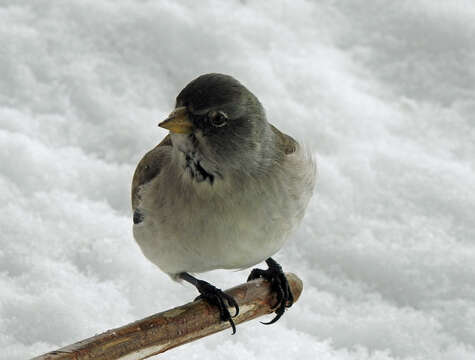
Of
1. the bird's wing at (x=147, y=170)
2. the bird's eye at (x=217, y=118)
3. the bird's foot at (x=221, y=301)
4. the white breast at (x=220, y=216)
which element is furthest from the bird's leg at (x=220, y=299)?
the bird's eye at (x=217, y=118)

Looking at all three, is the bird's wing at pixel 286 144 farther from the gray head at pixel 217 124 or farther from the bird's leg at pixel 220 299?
the bird's leg at pixel 220 299

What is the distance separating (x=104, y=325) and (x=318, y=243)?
60.8 inches

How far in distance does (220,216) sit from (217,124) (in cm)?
39

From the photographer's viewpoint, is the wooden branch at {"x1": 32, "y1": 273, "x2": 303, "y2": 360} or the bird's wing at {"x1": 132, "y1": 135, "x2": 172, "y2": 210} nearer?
the wooden branch at {"x1": 32, "y1": 273, "x2": 303, "y2": 360}

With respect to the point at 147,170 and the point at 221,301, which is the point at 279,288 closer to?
the point at 221,301

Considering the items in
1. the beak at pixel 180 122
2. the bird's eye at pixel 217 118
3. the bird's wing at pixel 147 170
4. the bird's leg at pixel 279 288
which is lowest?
the bird's leg at pixel 279 288

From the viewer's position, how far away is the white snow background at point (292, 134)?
4727 mm

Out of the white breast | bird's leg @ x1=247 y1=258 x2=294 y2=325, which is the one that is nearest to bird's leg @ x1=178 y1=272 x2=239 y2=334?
the white breast

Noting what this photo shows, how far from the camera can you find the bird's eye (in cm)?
357

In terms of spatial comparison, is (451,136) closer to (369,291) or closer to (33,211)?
(369,291)

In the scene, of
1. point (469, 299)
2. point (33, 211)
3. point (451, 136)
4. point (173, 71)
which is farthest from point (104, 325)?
point (451, 136)

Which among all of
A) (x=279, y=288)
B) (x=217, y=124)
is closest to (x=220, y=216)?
(x=217, y=124)

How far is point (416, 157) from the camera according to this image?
243 inches

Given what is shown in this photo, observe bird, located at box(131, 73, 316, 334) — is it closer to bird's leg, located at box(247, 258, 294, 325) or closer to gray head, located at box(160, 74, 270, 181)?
gray head, located at box(160, 74, 270, 181)
